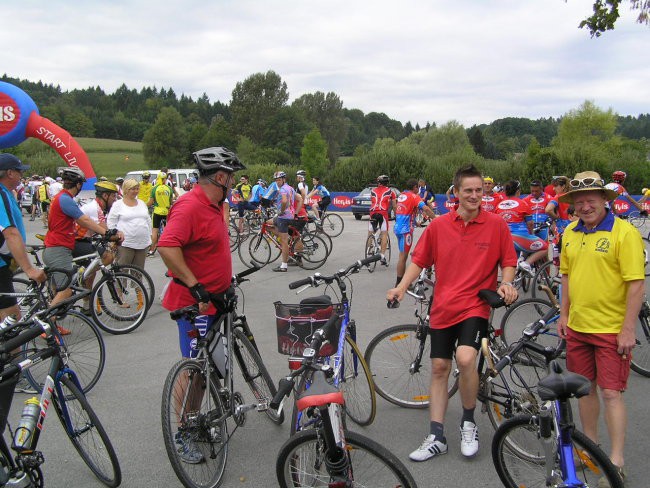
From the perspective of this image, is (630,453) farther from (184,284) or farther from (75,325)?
(75,325)

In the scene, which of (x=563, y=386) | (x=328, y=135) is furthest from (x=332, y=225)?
(x=328, y=135)

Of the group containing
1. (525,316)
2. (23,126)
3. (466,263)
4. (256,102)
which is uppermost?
(256,102)

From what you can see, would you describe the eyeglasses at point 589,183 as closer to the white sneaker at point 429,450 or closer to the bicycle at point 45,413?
the white sneaker at point 429,450

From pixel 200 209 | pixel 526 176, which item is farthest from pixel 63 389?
pixel 526 176

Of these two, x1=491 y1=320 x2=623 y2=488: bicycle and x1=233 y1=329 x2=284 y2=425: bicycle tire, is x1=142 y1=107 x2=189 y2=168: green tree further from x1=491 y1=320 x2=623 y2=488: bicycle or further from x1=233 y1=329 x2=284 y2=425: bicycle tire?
x1=491 y1=320 x2=623 y2=488: bicycle

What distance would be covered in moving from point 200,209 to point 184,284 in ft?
1.66

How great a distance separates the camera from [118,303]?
6781mm

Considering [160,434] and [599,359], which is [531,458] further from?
[160,434]

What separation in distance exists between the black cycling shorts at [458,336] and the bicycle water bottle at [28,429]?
8.05ft

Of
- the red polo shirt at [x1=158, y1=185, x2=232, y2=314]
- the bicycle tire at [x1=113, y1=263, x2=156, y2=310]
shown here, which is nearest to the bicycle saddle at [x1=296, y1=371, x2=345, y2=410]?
the red polo shirt at [x1=158, y1=185, x2=232, y2=314]

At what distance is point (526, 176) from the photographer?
3369cm

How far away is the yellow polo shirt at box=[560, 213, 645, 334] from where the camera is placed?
3.07 meters

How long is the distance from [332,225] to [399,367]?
13.3 m

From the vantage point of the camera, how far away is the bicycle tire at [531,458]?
8.14 feet
